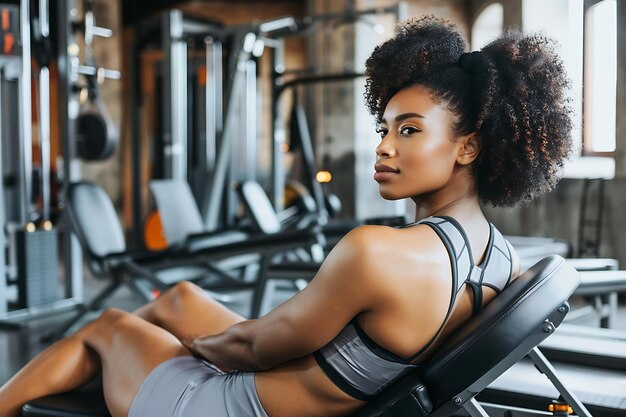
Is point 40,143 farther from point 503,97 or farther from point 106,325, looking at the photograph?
point 503,97

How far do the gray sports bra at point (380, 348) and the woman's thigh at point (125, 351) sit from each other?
0.42 meters

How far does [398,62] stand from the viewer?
1.16 m

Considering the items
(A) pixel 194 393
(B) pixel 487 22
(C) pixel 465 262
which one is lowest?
(A) pixel 194 393

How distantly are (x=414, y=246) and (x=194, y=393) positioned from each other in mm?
495

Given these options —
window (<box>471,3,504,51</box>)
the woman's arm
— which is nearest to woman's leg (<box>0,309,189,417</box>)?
the woman's arm

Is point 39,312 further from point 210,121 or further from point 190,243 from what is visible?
point 210,121

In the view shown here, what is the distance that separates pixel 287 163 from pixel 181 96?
154 inches

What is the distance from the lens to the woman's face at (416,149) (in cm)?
109

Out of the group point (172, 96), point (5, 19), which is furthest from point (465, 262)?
point (172, 96)

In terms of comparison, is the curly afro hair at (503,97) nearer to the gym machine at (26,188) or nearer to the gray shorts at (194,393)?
the gray shorts at (194,393)

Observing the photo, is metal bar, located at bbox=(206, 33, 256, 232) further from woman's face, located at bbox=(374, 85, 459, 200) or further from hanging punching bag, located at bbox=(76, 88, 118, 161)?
woman's face, located at bbox=(374, 85, 459, 200)

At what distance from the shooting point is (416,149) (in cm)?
108

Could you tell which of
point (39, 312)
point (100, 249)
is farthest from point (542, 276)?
point (39, 312)

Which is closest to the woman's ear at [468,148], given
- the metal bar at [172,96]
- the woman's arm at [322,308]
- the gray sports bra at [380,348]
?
the gray sports bra at [380,348]
